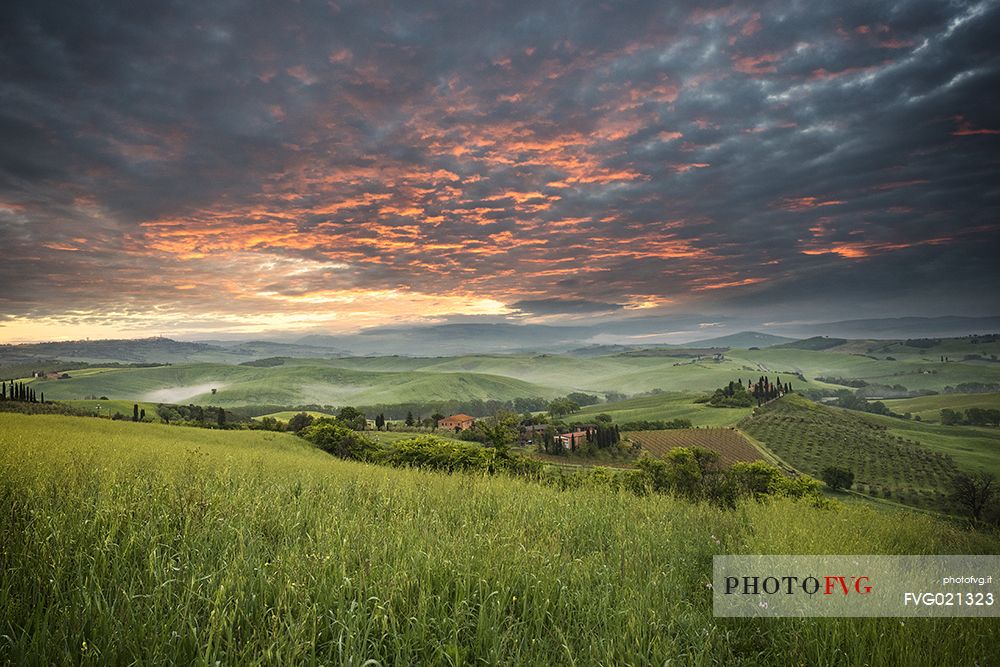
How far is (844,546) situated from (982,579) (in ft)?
6.80

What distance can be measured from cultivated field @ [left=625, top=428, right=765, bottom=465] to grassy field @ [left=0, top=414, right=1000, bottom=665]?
10692 centimetres

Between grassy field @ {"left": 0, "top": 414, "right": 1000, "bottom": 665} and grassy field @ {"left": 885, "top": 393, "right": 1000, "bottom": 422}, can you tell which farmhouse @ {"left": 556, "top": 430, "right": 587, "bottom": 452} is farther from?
grassy field @ {"left": 885, "top": 393, "right": 1000, "bottom": 422}

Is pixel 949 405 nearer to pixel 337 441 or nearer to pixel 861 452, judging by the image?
pixel 861 452

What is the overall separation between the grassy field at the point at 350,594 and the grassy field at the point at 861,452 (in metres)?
110

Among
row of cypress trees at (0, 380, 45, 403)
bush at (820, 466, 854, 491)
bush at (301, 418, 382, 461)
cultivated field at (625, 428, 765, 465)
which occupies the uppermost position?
row of cypress trees at (0, 380, 45, 403)

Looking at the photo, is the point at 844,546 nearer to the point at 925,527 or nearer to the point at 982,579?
the point at 982,579

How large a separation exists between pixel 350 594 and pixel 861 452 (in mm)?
162630

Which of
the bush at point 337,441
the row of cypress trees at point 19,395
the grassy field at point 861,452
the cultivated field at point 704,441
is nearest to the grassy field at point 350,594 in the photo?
the bush at point 337,441

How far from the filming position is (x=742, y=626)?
5.64 metres

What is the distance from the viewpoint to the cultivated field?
372 ft

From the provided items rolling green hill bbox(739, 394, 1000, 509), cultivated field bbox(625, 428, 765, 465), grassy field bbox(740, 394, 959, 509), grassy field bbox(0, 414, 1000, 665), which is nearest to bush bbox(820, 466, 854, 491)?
grassy field bbox(740, 394, 959, 509)

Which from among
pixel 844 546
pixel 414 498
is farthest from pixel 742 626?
pixel 414 498

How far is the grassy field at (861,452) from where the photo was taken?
314 feet

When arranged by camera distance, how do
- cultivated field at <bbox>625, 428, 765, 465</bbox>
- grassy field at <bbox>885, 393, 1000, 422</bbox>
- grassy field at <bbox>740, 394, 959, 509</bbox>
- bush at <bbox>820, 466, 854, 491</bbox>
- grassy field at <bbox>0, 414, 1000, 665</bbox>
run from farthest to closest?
grassy field at <bbox>885, 393, 1000, 422</bbox> < cultivated field at <bbox>625, 428, 765, 465</bbox> < bush at <bbox>820, 466, 854, 491</bbox> < grassy field at <bbox>740, 394, 959, 509</bbox> < grassy field at <bbox>0, 414, 1000, 665</bbox>
